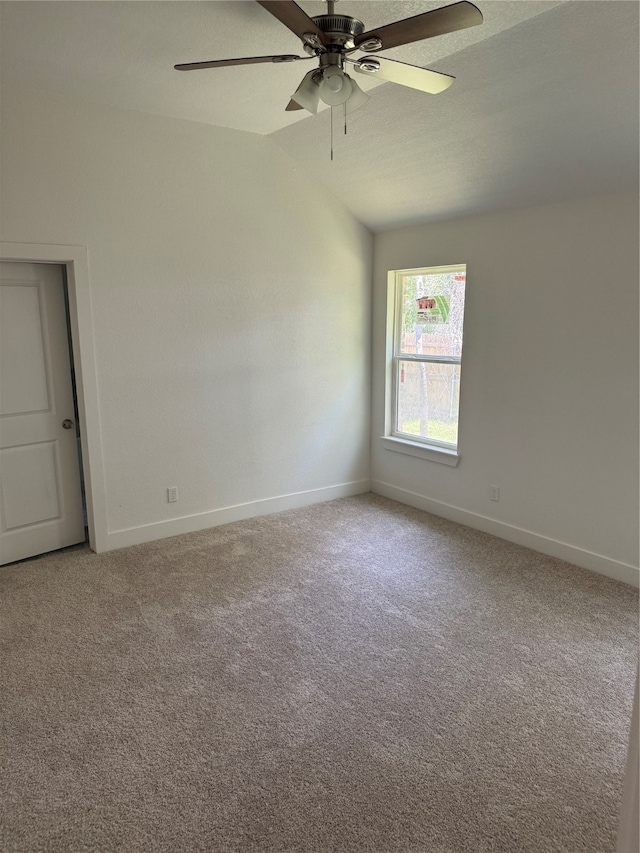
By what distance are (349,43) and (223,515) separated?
320 centimetres

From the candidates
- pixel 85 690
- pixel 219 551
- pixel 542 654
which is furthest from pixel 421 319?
pixel 85 690

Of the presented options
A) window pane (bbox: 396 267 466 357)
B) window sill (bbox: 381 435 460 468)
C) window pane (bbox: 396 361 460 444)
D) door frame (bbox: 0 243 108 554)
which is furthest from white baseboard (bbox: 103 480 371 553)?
window pane (bbox: 396 267 466 357)

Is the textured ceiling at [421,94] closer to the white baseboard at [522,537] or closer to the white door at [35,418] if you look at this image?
the white door at [35,418]

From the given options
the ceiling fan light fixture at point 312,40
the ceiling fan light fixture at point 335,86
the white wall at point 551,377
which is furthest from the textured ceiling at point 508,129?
the ceiling fan light fixture at point 312,40

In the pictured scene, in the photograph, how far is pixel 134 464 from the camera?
3758 millimetres

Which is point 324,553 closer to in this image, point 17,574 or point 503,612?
point 503,612

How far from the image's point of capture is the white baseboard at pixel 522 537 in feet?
10.7

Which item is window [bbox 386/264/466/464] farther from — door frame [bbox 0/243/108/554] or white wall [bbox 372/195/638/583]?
door frame [bbox 0/243/108/554]

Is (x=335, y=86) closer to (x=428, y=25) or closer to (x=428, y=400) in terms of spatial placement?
(x=428, y=25)

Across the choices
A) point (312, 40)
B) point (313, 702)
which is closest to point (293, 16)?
point (312, 40)

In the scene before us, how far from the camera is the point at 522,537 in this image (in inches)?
149

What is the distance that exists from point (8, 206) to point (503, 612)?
3.57m

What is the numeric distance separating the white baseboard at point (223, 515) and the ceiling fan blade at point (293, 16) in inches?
123

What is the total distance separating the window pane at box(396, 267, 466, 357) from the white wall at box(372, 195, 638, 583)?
0.17 meters
